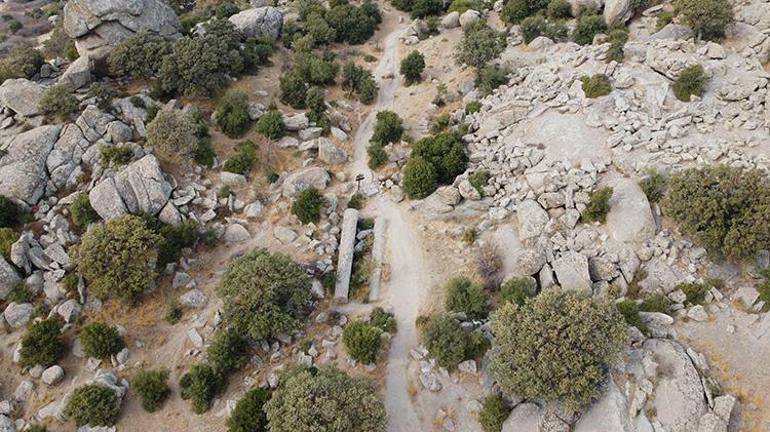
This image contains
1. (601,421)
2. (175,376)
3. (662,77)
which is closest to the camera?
(601,421)

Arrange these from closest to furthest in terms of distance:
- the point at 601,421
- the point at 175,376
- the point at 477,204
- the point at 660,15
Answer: the point at 601,421, the point at 175,376, the point at 477,204, the point at 660,15

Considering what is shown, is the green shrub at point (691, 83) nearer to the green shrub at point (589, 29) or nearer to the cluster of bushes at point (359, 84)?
the green shrub at point (589, 29)

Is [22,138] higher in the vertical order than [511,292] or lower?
higher

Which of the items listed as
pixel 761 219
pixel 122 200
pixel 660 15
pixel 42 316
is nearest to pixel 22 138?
Answer: pixel 122 200

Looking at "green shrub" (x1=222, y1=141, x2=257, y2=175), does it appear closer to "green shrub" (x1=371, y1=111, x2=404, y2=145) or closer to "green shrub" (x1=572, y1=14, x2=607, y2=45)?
"green shrub" (x1=371, y1=111, x2=404, y2=145)

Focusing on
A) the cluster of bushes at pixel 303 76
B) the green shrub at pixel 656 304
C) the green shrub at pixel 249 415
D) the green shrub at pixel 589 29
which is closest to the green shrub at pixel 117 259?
the green shrub at pixel 249 415

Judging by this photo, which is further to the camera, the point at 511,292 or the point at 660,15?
the point at 660,15

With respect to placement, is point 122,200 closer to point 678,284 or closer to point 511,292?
point 511,292

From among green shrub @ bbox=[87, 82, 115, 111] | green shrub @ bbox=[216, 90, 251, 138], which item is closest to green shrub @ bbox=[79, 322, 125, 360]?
green shrub @ bbox=[216, 90, 251, 138]

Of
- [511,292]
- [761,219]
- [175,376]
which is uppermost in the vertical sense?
[761,219]
